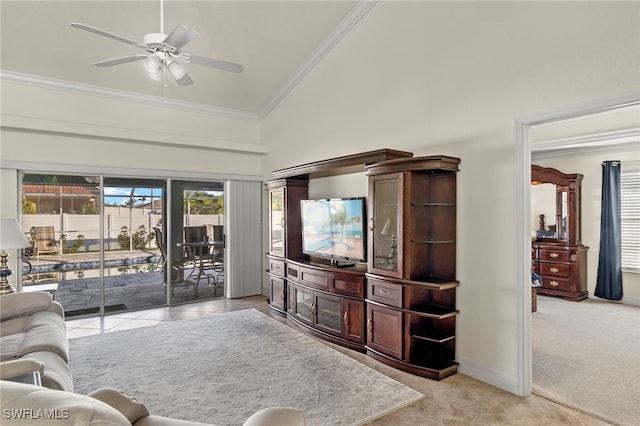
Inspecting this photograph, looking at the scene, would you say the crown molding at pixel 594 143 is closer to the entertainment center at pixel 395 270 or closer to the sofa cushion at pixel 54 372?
the entertainment center at pixel 395 270

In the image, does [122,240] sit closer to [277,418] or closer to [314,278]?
[314,278]

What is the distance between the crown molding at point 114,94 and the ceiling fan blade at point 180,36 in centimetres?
163

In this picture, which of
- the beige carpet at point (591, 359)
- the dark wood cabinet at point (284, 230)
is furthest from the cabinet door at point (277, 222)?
the beige carpet at point (591, 359)

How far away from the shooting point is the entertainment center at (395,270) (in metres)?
3.25

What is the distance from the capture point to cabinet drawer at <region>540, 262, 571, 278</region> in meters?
5.96

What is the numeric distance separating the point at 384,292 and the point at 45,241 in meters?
4.76

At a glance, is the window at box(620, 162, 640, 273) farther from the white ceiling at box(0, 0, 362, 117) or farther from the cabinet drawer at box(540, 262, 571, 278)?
the white ceiling at box(0, 0, 362, 117)

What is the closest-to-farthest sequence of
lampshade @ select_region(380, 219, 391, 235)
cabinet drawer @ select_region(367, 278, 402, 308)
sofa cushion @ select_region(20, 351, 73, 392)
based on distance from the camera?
sofa cushion @ select_region(20, 351, 73, 392)
cabinet drawer @ select_region(367, 278, 402, 308)
lampshade @ select_region(380, 219, 391, 235)

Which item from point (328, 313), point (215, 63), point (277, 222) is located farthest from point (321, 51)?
point (328, 313)

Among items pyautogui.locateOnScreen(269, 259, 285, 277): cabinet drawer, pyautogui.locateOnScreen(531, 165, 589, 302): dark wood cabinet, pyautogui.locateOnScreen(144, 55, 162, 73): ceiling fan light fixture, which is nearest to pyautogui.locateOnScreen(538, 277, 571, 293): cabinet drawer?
pyautogui.locateOnScreen(531, 165, 589, 302): dark wood cabinet

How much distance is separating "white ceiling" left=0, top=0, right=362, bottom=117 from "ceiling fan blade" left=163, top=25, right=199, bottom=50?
141 centimetres

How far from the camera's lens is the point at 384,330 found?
3451mm

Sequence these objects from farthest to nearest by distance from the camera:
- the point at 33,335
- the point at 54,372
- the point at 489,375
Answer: the point at 489,375 → the point at 33,335 → the point at 54,372

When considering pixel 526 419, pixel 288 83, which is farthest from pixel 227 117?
pixel 526 419
